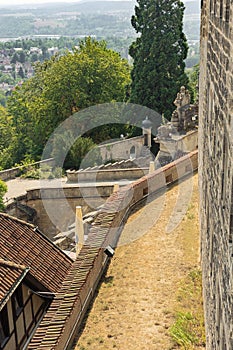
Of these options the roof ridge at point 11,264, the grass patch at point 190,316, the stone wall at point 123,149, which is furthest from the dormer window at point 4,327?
the stone wall at point 123,149

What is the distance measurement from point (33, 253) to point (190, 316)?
18.5 ft

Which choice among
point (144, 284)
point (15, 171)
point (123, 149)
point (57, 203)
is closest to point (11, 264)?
point (144, 284)

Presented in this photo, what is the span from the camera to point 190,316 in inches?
363

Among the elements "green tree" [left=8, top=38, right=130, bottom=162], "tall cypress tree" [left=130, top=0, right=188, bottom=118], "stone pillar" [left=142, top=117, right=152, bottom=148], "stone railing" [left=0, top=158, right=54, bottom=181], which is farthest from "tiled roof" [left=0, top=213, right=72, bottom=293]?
"green tree" [left=8, top=38, right=130, bottom=162]

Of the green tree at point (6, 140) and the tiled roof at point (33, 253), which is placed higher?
the tiled roof at point (33, 253)

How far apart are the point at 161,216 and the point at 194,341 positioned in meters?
5.37

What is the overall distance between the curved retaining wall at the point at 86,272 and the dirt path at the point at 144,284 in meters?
0.25

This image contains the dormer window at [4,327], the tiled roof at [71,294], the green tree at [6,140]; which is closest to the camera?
the tiled roof at [71,294]

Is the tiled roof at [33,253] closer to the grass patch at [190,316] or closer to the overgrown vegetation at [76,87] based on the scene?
the grass patch at [190,316]

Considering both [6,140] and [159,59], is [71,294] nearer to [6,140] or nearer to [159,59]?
[159,59]

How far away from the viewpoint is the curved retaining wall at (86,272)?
8.62 m

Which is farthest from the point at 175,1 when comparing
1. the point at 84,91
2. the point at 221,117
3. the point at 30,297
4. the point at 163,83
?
the point at 221,117

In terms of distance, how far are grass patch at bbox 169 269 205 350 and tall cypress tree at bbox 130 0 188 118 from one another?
25552mm

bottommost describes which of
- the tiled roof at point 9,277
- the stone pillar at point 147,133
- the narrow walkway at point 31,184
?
the narrow walkway at point 31,184
